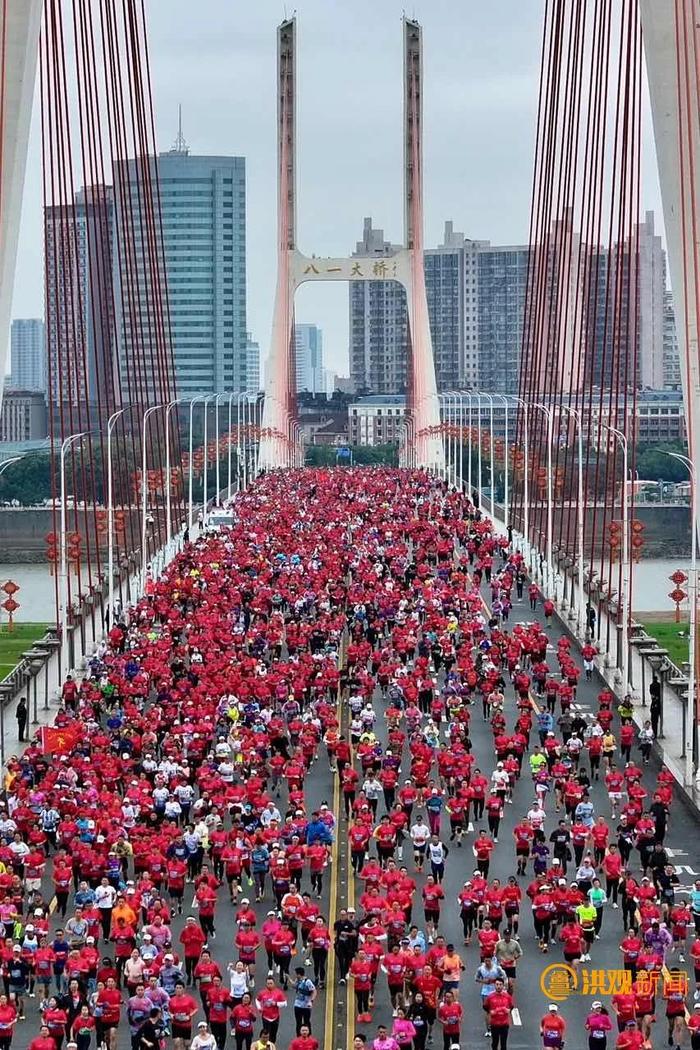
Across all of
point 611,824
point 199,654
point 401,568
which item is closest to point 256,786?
point 611,824

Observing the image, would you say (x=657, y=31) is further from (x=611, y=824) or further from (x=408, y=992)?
(x=408, y=992)

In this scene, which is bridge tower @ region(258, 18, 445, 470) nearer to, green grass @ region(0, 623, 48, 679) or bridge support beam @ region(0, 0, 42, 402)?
green grass @ region(0, 623, 48, 679)

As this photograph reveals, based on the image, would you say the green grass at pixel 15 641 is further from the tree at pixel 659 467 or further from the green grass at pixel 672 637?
the tree at pixel 659 467

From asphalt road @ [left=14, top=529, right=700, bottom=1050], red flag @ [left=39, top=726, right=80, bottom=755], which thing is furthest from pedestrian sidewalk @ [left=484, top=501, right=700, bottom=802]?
red flag @ [left=39, top=726, right=80, bottom=755]

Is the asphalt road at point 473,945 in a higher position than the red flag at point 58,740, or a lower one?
lower

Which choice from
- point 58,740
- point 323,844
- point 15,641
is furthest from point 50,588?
point 323,844

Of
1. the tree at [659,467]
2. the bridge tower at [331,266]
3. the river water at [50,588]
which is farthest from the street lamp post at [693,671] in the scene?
the tree at [659,467]

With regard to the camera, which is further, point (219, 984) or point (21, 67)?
point (21, 67)
